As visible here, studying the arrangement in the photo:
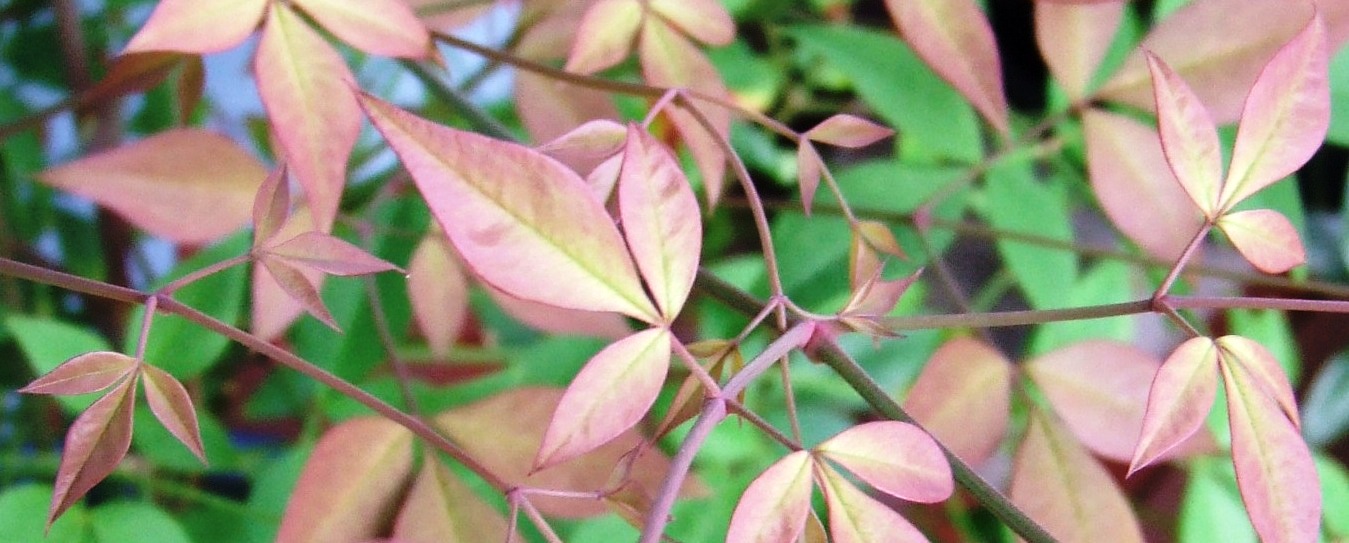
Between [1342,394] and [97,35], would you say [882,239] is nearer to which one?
[97,35]

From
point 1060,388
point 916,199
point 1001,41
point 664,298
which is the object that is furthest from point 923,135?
point 1001,41

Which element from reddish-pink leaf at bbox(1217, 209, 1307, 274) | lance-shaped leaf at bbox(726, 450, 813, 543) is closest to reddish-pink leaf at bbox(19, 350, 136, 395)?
lance-shaped leaf at bbox(726, 450, 813, 543)

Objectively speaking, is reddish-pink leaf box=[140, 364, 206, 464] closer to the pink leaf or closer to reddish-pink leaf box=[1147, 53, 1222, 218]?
the pink leaf

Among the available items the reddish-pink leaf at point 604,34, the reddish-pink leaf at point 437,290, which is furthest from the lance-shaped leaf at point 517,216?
the reddish-pink leaf at point 437,290

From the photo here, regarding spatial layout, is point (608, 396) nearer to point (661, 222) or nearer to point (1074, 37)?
point (661, 222)

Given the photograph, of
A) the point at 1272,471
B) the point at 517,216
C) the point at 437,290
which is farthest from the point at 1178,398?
the point at 437,290

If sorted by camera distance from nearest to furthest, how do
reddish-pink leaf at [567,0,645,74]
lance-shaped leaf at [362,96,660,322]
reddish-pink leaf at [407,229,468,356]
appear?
lance-shaped leaf at [362,96,660,322] → reddish-pink leaf at [567,0,645,74] → reddish-pink leaf at [407,229,468,356]
